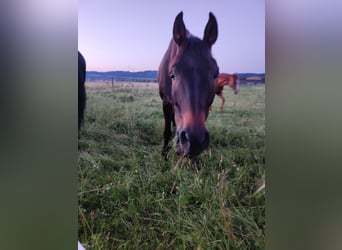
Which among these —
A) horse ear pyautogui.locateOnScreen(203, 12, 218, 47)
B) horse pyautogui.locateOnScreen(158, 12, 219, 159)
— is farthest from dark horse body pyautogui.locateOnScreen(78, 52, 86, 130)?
horse ear pyautogui.locateOnScreen(203, 12, 218, 47)

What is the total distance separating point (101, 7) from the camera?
1828 mm

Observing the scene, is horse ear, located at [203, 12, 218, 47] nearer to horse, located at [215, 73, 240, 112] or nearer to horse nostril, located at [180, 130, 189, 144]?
horse, located at [215, 73, 240, 112]

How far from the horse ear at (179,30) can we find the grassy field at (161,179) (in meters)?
0.32

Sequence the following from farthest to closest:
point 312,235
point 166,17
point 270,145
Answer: point 166,17 → point 270,145 → point 312,235

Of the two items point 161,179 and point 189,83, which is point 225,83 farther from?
point 161,179

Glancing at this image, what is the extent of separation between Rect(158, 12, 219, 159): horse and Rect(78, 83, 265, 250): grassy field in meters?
0.06

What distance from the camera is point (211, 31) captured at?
176 cm

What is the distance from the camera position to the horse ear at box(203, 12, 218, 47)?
1.75 m

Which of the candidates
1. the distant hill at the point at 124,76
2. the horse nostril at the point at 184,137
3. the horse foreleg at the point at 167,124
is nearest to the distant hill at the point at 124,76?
the distant hill at the point at 124,76

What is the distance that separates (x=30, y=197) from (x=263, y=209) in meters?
1.32

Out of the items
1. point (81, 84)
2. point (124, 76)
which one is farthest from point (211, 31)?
point (81, 84)

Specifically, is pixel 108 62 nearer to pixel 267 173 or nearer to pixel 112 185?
pixel 112 185

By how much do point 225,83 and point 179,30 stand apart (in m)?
0.40

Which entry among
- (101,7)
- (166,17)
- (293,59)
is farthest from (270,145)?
(101,7)
